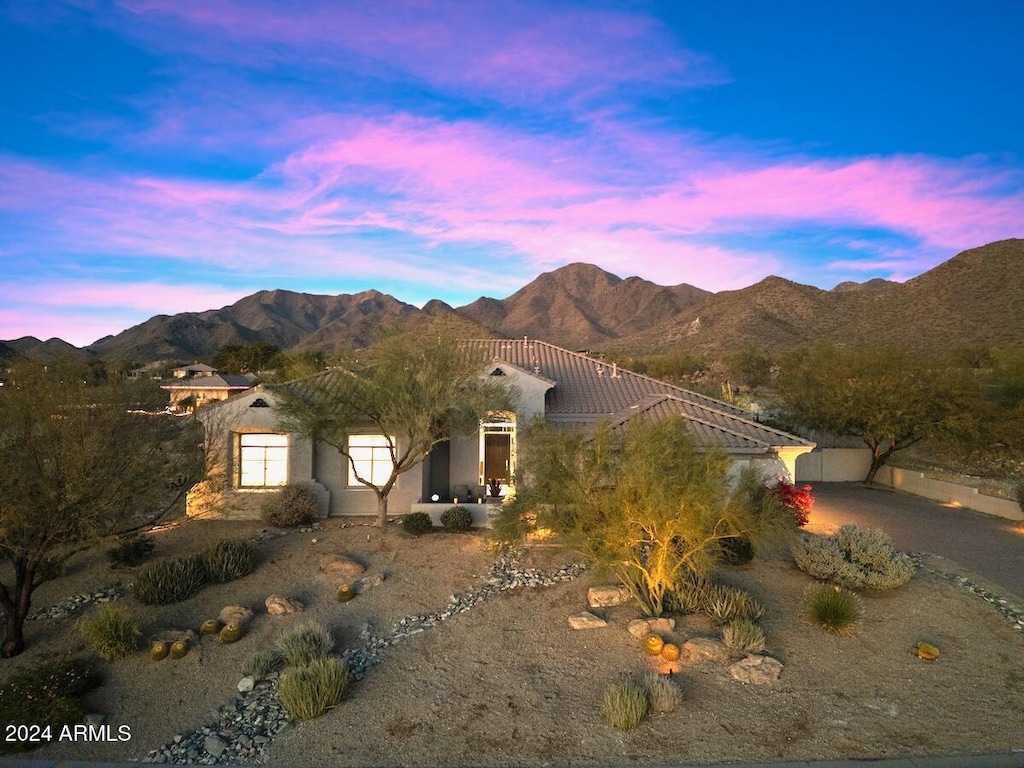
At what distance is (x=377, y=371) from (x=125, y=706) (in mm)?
8486

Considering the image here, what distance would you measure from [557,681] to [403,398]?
7847 millimetres

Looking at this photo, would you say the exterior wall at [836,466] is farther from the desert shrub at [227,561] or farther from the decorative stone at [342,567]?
the desert shrub at [227,561]

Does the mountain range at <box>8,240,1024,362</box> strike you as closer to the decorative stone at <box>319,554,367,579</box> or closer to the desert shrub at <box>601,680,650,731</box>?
the decorative stone at <box>319,554,367,579</box>

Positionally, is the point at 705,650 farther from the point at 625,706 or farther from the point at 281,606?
the point at 281,606

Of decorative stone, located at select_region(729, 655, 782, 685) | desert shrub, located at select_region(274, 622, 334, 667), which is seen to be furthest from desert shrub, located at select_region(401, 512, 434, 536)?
decorative stone, located at select_region(729, 655, 782, 685)

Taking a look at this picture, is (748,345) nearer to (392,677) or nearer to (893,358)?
(893,358)

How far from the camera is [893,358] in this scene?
27141 millimetres

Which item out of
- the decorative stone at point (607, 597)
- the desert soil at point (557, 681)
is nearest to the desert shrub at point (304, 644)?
the desert soil at point (557, 681)

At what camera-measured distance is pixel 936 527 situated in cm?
1850

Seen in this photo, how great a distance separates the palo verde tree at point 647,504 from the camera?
9.98 meters

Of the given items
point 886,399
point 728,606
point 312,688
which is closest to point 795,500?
point 728,606

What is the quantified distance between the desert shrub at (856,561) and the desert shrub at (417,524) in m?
8.89

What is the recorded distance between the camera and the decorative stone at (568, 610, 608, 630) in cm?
1059

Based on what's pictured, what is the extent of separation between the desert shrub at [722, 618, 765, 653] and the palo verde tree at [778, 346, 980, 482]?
19.5 meters
